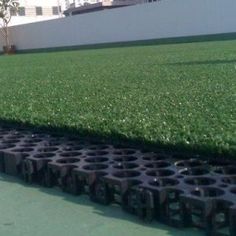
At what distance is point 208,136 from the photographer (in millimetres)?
4418

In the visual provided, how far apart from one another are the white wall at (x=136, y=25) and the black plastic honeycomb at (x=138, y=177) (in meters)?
23.0

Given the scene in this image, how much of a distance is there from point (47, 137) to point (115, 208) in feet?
A: 6.23

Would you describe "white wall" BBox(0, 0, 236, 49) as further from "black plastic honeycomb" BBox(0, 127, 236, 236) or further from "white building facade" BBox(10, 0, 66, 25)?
"black plastic honeycomb" BBox(0, 127, 236, 236)

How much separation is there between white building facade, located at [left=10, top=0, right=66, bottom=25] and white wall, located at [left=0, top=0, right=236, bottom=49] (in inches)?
732

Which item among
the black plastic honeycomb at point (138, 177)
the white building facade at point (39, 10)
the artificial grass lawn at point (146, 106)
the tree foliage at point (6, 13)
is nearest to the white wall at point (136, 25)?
the tree foliage at point (6, 13)

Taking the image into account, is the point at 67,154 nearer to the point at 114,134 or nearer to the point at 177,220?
the point at 114,134

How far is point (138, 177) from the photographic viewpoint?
12.5 ft

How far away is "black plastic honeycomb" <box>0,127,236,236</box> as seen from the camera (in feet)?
10.6

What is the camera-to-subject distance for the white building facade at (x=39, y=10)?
57.4 metres

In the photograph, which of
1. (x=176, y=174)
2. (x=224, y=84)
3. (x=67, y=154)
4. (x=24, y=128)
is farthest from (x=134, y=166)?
(x=224, y=84)

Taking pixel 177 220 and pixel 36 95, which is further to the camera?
pixel 36 95

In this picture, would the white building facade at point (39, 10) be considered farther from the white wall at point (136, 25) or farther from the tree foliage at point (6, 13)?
the white wall at point (136, 25)

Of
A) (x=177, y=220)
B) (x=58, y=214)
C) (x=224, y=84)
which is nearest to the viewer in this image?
(x=177, y=220)

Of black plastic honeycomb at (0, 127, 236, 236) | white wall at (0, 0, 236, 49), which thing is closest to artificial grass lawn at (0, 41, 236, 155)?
black plastic honeycomb at (0, 127, 236, 236)
